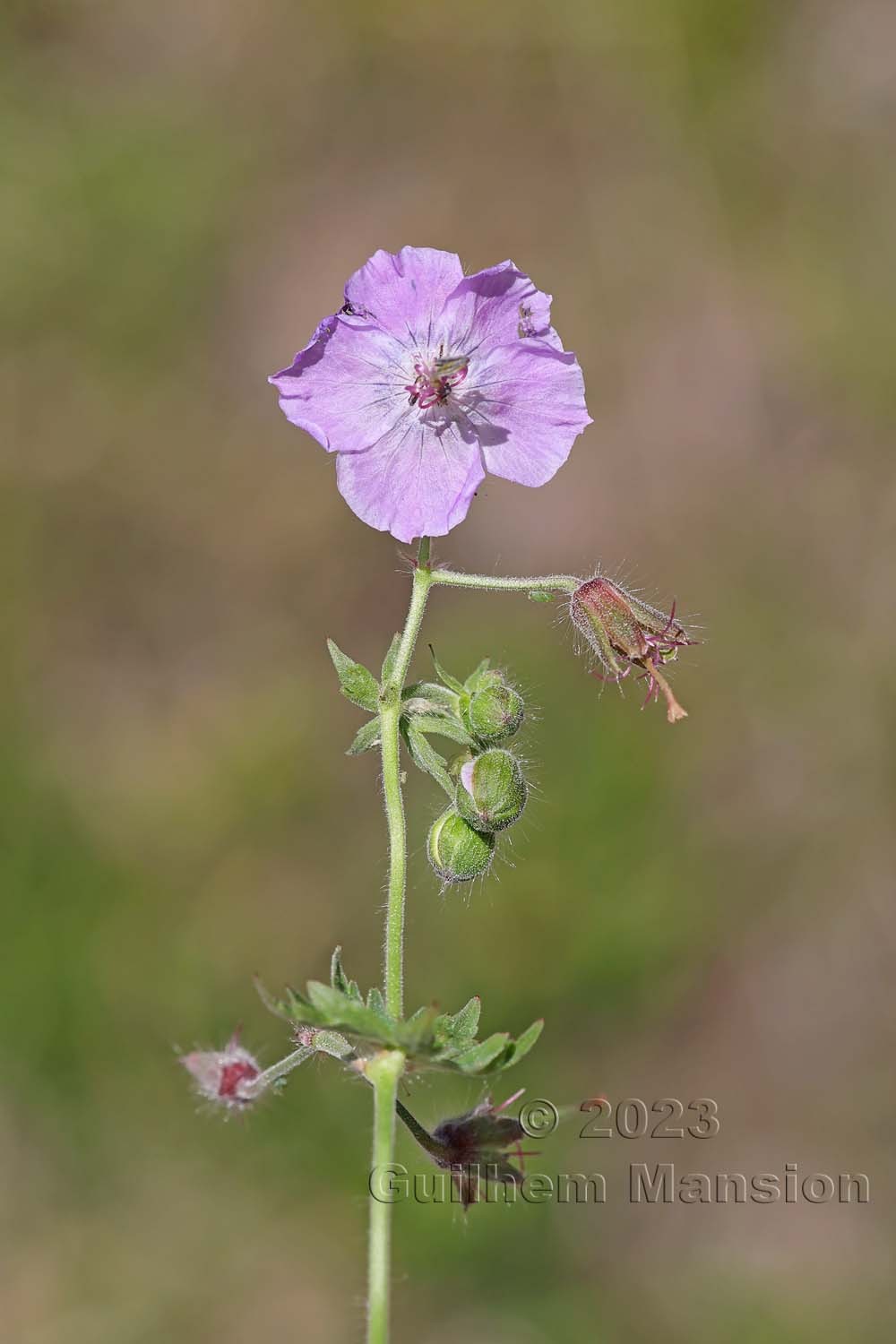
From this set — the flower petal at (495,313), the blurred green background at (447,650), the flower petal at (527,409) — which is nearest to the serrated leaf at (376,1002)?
the flower petal at (527,409)

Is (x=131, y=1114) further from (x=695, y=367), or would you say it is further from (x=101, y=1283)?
(x=695, y=367)

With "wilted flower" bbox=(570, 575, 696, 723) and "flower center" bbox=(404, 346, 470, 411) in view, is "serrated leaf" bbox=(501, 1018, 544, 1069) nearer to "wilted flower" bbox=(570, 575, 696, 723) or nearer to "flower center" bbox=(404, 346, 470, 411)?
"wilted flower" bbox=(570, 575, 696, 723)

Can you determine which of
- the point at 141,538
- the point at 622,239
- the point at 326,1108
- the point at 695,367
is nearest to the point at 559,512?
the point at 695,367

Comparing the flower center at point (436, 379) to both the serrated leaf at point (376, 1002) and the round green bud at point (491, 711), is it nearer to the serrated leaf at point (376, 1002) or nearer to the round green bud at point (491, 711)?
the round green bud at point (491, 711)

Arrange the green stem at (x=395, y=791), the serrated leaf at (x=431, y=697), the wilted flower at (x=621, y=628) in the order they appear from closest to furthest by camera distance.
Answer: the green stem at (x=395, y=791), the serrated leaf at (x=431, y=697), the wilted flower at (x=621, y=628)

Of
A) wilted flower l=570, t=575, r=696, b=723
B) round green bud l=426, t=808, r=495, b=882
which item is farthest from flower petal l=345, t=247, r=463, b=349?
round green bud l=426, t=808, r=495, b=882

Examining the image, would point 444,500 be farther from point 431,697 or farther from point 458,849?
point 458,849

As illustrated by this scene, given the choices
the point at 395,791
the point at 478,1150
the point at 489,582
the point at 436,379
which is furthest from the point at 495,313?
the point at 478,1150
